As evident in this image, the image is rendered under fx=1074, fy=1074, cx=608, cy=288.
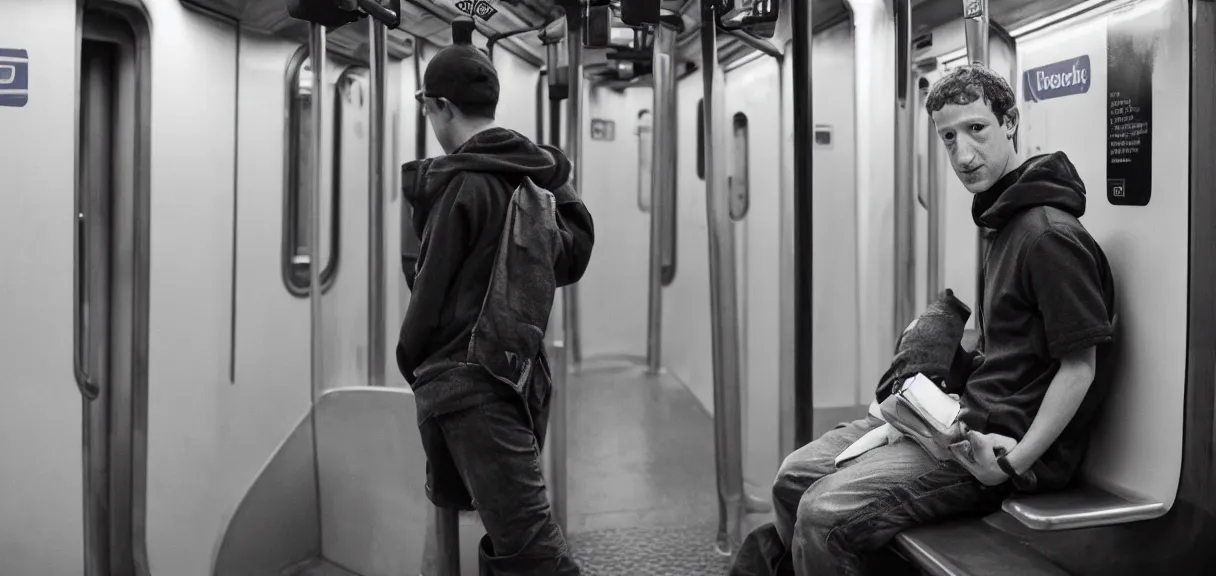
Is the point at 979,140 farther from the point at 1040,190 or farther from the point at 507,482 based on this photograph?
the point at 507,482

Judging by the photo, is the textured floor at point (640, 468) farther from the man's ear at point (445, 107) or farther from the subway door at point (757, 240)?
the man's ear at point (445, 107)

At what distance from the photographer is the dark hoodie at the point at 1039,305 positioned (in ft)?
5.95

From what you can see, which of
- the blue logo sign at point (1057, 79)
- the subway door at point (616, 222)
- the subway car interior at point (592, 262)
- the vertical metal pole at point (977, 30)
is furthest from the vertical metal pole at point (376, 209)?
the blue logo sign at point (1057, 79)

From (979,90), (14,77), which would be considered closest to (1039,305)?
(979,90)

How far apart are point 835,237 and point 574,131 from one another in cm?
74

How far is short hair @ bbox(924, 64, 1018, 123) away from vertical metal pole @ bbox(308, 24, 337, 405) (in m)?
1.36

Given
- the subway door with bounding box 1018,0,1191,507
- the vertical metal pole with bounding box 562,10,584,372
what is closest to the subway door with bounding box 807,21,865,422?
the vertical metal pole with bounding box 562,10,584,372

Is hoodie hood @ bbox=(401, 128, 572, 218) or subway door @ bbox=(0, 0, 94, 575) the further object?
subway door @ bbox=(0, 0, 94, 575)

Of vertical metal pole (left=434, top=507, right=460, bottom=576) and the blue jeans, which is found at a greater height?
the blue jeans

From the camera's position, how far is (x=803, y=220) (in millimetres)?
2834

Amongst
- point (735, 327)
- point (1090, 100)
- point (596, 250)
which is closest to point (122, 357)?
point (596, 250)

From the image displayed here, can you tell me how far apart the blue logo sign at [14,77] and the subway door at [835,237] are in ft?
5.96

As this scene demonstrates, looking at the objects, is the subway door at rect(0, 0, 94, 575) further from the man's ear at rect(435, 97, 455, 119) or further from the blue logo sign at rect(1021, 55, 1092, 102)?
the blue logo sign at rect(1021, 55, 1092, 102)

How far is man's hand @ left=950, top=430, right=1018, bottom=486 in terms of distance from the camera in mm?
1863
